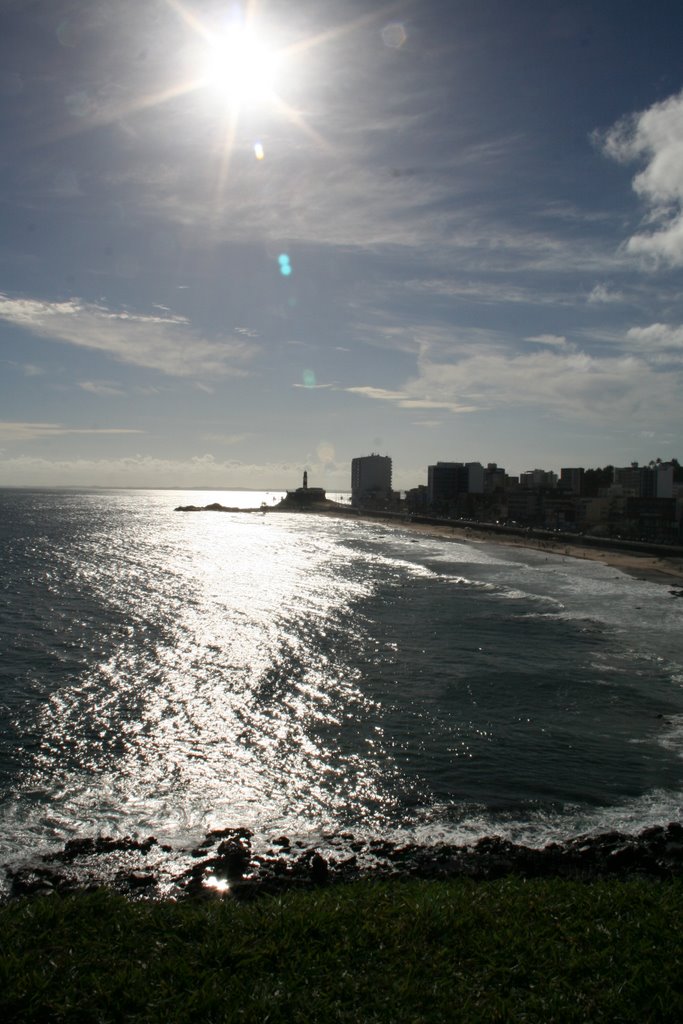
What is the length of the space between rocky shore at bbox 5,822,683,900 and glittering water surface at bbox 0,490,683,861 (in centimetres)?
85

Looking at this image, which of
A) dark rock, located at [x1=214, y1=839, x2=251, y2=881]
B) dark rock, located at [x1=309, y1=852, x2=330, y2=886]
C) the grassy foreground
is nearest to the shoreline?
dark rock, located at [x1=309, y1=852, x2=330, y2=886]

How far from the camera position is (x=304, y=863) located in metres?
16.0

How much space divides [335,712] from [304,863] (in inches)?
466

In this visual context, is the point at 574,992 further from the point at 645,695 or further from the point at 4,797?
the point at 645,695

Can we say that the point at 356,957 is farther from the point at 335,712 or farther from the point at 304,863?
the point at 335,712

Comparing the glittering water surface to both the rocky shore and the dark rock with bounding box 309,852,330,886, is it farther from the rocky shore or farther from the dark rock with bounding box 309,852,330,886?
the dark rock with bounding box 309,852,330,886

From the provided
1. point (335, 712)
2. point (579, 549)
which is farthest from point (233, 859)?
point (579, 549)

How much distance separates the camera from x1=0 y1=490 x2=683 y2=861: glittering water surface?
1914 cm

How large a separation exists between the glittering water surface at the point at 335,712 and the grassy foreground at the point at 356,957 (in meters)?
5.18

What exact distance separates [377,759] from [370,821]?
4.32 m

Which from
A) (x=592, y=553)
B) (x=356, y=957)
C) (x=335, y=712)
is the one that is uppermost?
(x=356, y=957)

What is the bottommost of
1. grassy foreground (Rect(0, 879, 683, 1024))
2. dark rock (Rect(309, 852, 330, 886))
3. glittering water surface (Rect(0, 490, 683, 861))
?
glittering water surface (Rect(0, 490, 683, 861))

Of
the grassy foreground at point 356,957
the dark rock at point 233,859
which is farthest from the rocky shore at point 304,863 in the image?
the grassy foreground at point 356,957

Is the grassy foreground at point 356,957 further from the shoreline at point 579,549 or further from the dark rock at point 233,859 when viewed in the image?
the shoreline at point 579,549
